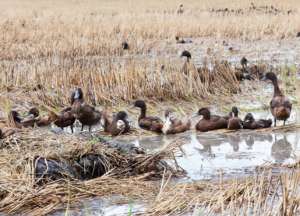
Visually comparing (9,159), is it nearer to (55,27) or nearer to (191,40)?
(191,40)

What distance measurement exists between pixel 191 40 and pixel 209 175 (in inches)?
592

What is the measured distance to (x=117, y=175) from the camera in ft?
23.7

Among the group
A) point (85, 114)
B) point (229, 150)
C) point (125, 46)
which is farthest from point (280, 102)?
point (125, 46)

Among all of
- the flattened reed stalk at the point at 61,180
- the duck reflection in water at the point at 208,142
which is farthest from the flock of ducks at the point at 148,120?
the flattened reed stalk at the point at 61,180

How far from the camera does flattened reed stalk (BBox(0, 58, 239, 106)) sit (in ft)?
40.3

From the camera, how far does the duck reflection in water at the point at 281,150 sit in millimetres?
8406

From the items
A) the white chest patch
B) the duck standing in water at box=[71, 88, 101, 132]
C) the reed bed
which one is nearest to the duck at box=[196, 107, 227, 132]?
the white chest patch

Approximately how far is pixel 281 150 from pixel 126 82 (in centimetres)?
432

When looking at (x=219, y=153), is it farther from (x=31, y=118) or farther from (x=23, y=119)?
(x=23, y=119)

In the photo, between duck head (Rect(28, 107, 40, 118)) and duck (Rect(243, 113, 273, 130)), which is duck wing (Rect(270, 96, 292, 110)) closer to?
duck (Rect(243, 113, 273, 130))

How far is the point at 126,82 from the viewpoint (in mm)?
12422

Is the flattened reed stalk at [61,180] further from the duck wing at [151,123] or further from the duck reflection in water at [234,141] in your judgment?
the duck wing at [151,123]

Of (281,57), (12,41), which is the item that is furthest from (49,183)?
(12,41)

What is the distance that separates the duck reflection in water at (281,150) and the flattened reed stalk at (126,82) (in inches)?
133
